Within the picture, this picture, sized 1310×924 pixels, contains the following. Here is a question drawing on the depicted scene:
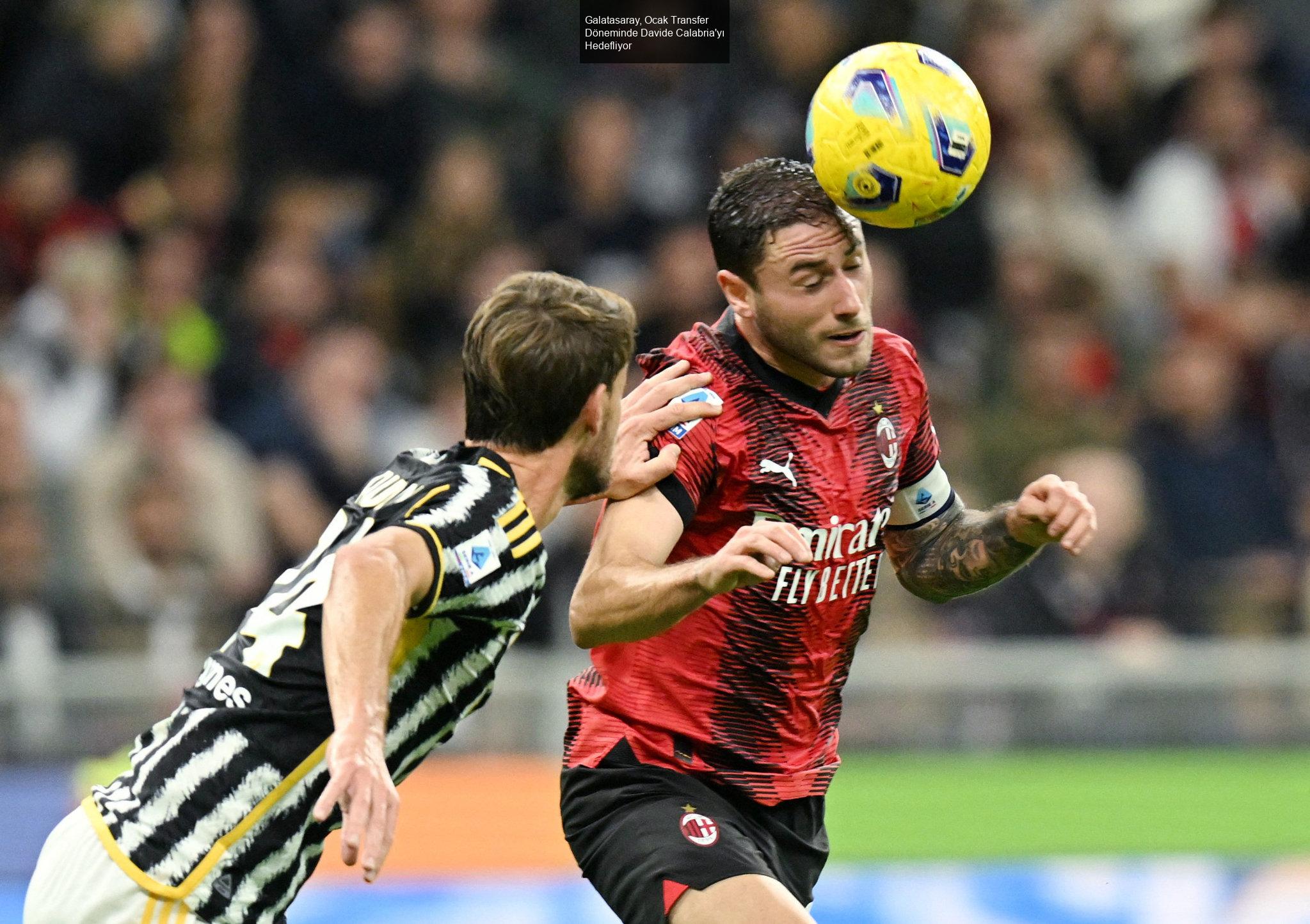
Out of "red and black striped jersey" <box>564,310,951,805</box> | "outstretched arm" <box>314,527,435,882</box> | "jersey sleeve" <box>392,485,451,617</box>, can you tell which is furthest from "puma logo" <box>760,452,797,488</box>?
"outstretched arm" <box>314,527,435,882</box>

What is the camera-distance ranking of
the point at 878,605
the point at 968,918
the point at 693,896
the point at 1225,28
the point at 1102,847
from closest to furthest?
1. the point at 693,896
2. the point at 968,918
3. the point at 1102,847
4. the point at 878,605
5. the point at 1225,28

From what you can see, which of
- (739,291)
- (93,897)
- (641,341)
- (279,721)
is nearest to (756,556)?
(739,291)

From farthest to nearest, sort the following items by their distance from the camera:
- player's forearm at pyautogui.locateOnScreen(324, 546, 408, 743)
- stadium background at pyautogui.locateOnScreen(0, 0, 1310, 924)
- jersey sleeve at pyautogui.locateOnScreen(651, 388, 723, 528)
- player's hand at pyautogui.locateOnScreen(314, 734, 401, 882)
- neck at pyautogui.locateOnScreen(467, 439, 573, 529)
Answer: stadium background at pyautogui.locateOnScreen(0, 0, 1310, 924) < jersey sleeve at pyautogui.locateOnScreen(651, 388, 723, 528) < neck at pyautogui.locateOnScreen(467, 439, 573, 529) < player's forearm at pyautogui.locateOnScreen(324, 546, 408, 743) < player's hand at pyautogui.locateOnScreen(314, 734, 401, 882)

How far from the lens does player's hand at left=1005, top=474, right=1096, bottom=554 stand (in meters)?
4.70

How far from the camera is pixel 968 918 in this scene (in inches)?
275

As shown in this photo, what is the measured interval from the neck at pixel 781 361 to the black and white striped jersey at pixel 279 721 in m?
1.26

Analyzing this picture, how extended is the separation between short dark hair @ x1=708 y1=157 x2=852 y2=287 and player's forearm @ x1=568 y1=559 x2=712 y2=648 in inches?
33.4

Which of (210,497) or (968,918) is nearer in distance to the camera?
(968,918)

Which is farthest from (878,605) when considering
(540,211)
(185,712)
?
(185,712)

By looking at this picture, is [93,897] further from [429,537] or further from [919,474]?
[919,474]

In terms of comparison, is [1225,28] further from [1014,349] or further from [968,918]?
[968,918]

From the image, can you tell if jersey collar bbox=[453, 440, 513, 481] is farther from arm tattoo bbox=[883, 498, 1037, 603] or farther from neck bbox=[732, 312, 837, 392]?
arm tattoo bbox=[883, 498, 1037, 603]

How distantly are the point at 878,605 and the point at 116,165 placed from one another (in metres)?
5.10

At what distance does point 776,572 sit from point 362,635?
140 centimetres
